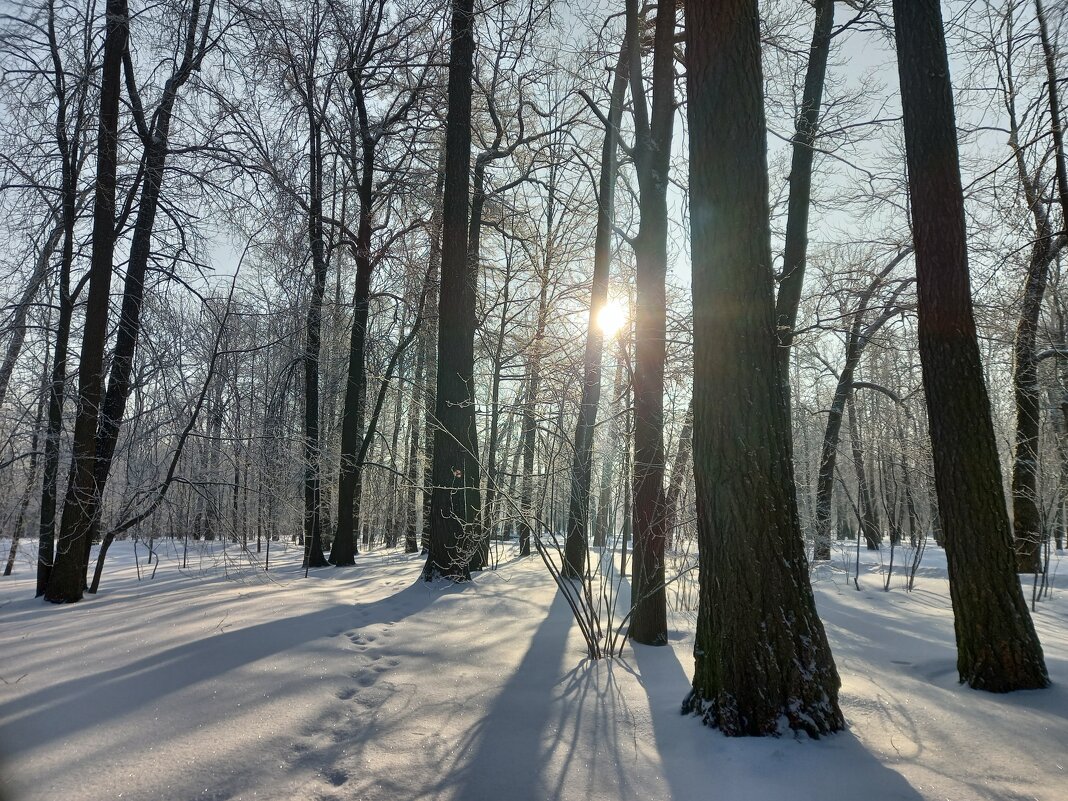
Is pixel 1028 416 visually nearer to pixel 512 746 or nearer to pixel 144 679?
pixel 512 746

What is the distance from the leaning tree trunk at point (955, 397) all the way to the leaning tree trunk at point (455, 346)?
512 centimetres

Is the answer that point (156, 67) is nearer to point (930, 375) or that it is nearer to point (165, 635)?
point (165, 635)

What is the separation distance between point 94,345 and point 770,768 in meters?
7.81

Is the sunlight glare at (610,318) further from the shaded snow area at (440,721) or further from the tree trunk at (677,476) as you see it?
the shaded snow area at (440,721)

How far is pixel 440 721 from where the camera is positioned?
3.05 meters

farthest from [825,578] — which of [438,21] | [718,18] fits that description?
[438,21]

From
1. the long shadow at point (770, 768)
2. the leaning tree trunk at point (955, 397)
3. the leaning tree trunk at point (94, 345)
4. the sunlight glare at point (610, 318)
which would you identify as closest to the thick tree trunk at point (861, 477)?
the sunlight glare at point (610, 318)

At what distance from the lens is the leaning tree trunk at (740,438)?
9.19 ft

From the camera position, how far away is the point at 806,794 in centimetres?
226

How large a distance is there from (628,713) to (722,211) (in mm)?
2740

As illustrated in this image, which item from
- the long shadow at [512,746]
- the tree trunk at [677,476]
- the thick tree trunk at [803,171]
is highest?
the thick tree trunk at [803,171]

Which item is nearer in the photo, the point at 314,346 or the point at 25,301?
the point at 25,301

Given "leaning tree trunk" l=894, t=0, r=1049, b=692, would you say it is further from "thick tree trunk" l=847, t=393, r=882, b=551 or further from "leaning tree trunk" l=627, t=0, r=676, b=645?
"thick tree trunk" l=847, t=393, r=882, b=551

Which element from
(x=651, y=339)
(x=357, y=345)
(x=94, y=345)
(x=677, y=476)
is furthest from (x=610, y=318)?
(x=94, y=345)
